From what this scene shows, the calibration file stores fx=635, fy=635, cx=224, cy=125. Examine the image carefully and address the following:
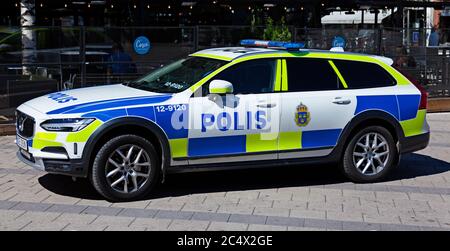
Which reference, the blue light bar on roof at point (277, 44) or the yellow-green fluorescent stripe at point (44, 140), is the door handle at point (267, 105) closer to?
the blue light bar on roof at point (277, 44)

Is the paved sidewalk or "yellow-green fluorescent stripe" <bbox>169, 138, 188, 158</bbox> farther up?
"yellow-green fluorescent stripe" <bbox>169, 138, 188, 158</bbox>

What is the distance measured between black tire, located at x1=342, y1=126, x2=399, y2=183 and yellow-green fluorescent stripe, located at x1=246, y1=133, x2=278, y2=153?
0.98 meters

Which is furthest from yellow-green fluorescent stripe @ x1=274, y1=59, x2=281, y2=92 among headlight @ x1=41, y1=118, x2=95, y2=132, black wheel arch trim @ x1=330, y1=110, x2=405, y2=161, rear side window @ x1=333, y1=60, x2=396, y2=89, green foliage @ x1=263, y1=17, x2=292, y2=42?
Result: green foliage @ x1=263, y1=17, x2=292, y2=42

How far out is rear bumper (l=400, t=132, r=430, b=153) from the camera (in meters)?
7.59

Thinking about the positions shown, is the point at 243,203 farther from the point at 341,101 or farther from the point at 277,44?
the point at 277,44

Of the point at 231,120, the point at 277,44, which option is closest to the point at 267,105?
the point at 231,120

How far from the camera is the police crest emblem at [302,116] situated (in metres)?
6.99

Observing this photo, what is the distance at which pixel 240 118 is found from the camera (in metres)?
6.71

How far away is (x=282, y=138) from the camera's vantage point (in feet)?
22.8

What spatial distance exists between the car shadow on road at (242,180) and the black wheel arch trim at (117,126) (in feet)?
1.90

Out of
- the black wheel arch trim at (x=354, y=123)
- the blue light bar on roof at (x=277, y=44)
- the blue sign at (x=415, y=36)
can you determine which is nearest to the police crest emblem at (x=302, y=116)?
the black wheel arch trim at (x=354, y=123)

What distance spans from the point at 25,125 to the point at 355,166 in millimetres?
3722

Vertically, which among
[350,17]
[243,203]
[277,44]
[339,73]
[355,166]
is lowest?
[243,203]

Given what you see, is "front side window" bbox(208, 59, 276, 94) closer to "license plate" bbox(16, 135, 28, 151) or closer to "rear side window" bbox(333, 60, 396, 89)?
"rear side window" bbox(333, 60, 396, 89)
